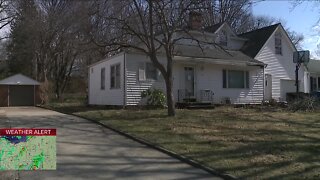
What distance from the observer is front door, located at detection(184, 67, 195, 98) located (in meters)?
24.9

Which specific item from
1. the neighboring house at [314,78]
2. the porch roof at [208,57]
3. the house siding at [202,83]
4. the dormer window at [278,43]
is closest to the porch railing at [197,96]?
the house siding at [202,83]

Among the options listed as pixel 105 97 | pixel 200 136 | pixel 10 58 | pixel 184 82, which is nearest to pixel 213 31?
pixel 184 82

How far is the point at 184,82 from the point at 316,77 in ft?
62.4

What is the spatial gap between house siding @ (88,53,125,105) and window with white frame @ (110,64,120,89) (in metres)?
0.21

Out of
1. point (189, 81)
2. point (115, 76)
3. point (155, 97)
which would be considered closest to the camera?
point (155, 97)

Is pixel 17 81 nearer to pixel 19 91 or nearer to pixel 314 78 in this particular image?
pixel 19 91

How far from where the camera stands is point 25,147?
5844mm

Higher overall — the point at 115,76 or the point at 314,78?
the point at 314,78

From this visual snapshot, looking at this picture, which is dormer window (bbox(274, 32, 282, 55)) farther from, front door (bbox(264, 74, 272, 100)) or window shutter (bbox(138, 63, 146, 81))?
window shutter (bbox(138, 63, 146, 81))

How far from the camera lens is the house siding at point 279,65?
31109mm

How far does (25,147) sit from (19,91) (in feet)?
119

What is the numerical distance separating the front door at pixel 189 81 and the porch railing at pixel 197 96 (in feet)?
0.12

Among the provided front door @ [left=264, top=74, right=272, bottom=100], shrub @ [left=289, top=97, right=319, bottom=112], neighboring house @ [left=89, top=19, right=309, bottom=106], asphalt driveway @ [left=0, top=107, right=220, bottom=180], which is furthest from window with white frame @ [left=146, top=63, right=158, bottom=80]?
front door @ [left=264, top=74, right=272, bottom=100]

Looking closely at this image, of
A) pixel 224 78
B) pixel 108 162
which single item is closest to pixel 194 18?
pixel 224 78
